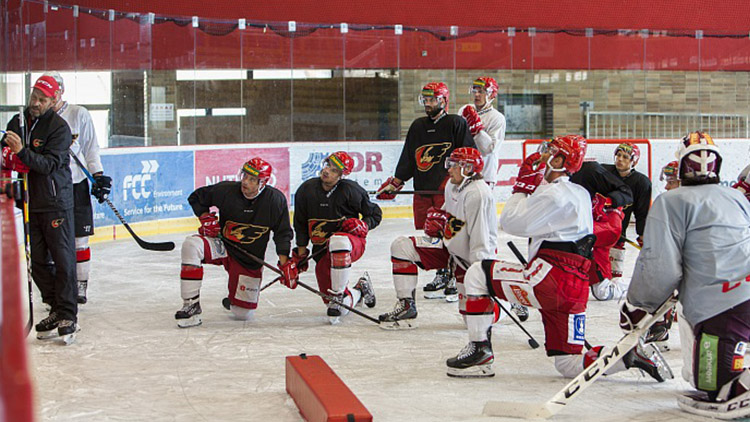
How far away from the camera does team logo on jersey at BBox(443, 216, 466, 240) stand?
16.2 ft

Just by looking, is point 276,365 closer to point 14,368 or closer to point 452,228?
point 452,228

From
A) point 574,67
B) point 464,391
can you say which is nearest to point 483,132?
point 464,391

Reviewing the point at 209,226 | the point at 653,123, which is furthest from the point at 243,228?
the point at 653,123

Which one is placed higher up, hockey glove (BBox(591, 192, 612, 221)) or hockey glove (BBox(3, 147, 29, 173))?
hockey glove (BBox(3, 147, 29, 173))

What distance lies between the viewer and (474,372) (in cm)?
407

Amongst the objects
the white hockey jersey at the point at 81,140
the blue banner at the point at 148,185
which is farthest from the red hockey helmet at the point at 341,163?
the blue banner at the point at 148,185

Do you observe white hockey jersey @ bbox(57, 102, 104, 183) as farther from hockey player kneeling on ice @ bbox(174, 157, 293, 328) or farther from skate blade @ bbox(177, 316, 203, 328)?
skate blade @ bbox(177, 316, 203, 328)

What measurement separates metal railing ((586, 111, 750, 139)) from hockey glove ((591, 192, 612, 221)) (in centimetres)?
611

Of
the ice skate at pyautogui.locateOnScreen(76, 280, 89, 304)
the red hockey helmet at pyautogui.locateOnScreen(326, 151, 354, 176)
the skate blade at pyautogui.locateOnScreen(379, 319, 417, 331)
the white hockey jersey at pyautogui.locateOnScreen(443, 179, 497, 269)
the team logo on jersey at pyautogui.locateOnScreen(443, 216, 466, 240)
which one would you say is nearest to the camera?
the white hockey jersey at pyautogui.locateOnScreen(443, 179, 497, 269)

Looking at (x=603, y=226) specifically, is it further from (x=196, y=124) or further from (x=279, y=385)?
(x=196, y=124)

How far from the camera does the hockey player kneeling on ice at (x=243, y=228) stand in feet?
17.3

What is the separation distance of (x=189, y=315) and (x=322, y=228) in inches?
36.2

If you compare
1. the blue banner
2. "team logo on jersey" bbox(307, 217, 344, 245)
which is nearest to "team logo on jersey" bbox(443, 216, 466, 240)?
"team logo on jersey" bbox(307, 217, 344, 245)

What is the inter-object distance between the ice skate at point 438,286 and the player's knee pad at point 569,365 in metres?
2.07
